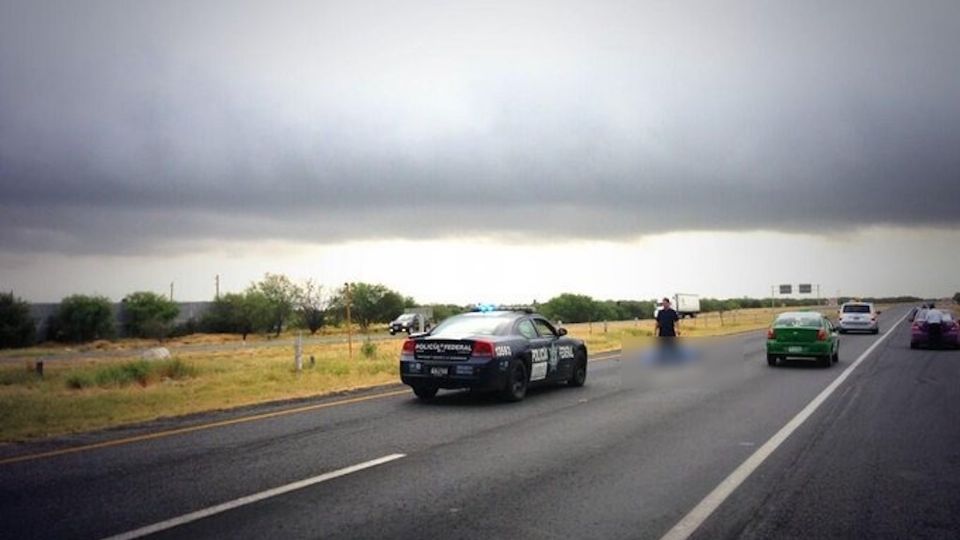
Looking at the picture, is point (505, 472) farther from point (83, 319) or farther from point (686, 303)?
point (686, 303)

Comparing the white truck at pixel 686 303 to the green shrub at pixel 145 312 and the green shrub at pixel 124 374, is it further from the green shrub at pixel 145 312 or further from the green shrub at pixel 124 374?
the green shrub at pixel 124 374

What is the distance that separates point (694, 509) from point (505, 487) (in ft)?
5.77

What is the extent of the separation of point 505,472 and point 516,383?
6.26 m

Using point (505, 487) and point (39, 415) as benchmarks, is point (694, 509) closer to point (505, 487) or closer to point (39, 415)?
point (505, 487)

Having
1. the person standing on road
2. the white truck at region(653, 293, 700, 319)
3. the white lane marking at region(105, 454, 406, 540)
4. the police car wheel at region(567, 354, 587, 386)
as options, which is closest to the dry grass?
the police car wheel at region(567, 354, 587, 386)

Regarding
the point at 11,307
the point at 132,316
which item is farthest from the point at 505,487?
the point at 132,316

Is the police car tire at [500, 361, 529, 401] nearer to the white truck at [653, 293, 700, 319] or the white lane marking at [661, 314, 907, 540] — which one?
the white lane marking at [661, 314, 907, 540]

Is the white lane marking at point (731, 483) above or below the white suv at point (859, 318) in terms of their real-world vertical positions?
below

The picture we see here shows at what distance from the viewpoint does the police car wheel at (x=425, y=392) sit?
14641 millimetres

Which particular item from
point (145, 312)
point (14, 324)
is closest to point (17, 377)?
point (14, 324)

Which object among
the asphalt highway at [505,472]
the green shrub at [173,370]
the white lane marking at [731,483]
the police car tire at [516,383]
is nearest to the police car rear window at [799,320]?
the asphalt highway at [505,472]

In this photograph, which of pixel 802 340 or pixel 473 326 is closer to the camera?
pixel 473 326

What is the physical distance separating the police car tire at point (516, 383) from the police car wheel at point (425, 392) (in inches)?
53.1

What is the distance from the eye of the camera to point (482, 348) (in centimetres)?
1372
